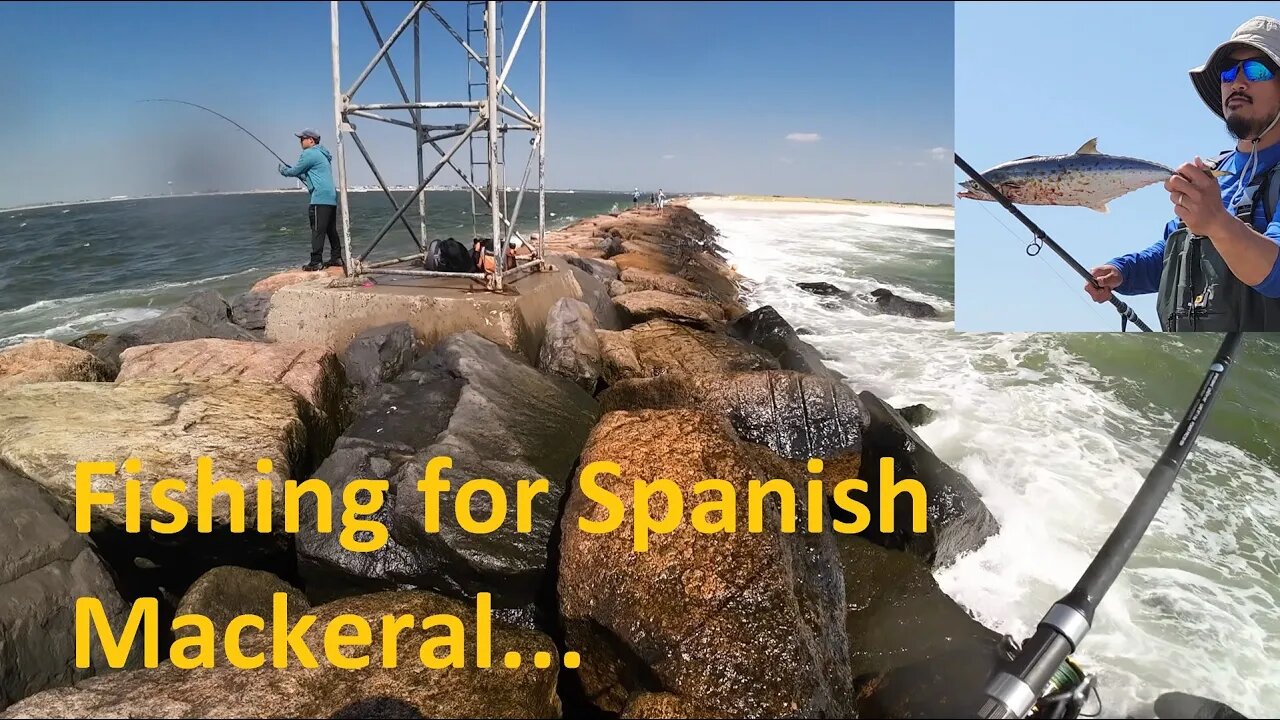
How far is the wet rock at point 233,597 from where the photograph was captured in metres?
2.82

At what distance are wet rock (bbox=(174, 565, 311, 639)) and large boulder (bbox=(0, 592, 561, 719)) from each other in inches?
13.9

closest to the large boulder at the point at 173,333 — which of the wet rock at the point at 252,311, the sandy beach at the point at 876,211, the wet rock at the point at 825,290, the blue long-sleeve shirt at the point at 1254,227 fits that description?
the wet rock at the point at 252,311

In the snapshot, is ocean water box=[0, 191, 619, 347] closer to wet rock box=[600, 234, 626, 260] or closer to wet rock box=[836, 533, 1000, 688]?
wet rock box=[600, 234, 626, 260]

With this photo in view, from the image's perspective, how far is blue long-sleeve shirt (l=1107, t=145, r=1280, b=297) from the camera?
1.49m

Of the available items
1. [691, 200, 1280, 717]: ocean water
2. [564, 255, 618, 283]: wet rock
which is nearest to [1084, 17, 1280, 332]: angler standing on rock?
[691, 200, 1280, 717]: ocean water

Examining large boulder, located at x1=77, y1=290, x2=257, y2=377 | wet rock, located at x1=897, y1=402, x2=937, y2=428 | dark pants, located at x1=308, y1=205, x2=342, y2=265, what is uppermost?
dark pants, located at x1=308, y1=205, x2=342, y2=265

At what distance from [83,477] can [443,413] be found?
1.88 meters

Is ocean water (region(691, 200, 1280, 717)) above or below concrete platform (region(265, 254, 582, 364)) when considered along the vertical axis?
below

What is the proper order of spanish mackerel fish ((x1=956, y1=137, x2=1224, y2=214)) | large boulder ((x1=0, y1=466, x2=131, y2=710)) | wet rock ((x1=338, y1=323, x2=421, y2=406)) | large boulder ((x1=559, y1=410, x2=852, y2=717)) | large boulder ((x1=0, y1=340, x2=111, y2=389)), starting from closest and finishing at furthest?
spanish mackerel fish ((x1=956, y1=137, x2=1224, y2=214)), large boulder ((x1=559, y1=410, x2=852, y2=717)), large boulder ((x1=0, y1=466, x2=131, y2=710)), large boulder ((x1=0, y1=340, x2=111, y2=389)), wet rock ((x1=338, y1=323, x2=421, y2=406))

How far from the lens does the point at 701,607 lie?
2369 millimetres

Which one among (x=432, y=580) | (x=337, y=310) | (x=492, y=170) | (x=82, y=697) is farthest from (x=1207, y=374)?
(x=337, y=310)

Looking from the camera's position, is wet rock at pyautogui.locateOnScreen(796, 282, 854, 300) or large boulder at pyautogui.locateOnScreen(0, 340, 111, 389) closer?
large boulder at pyautogui.locateOnScreen(0, 340, 111, 389)

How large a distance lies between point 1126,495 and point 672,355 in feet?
12.2

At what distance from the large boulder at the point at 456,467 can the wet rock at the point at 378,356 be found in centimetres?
67
